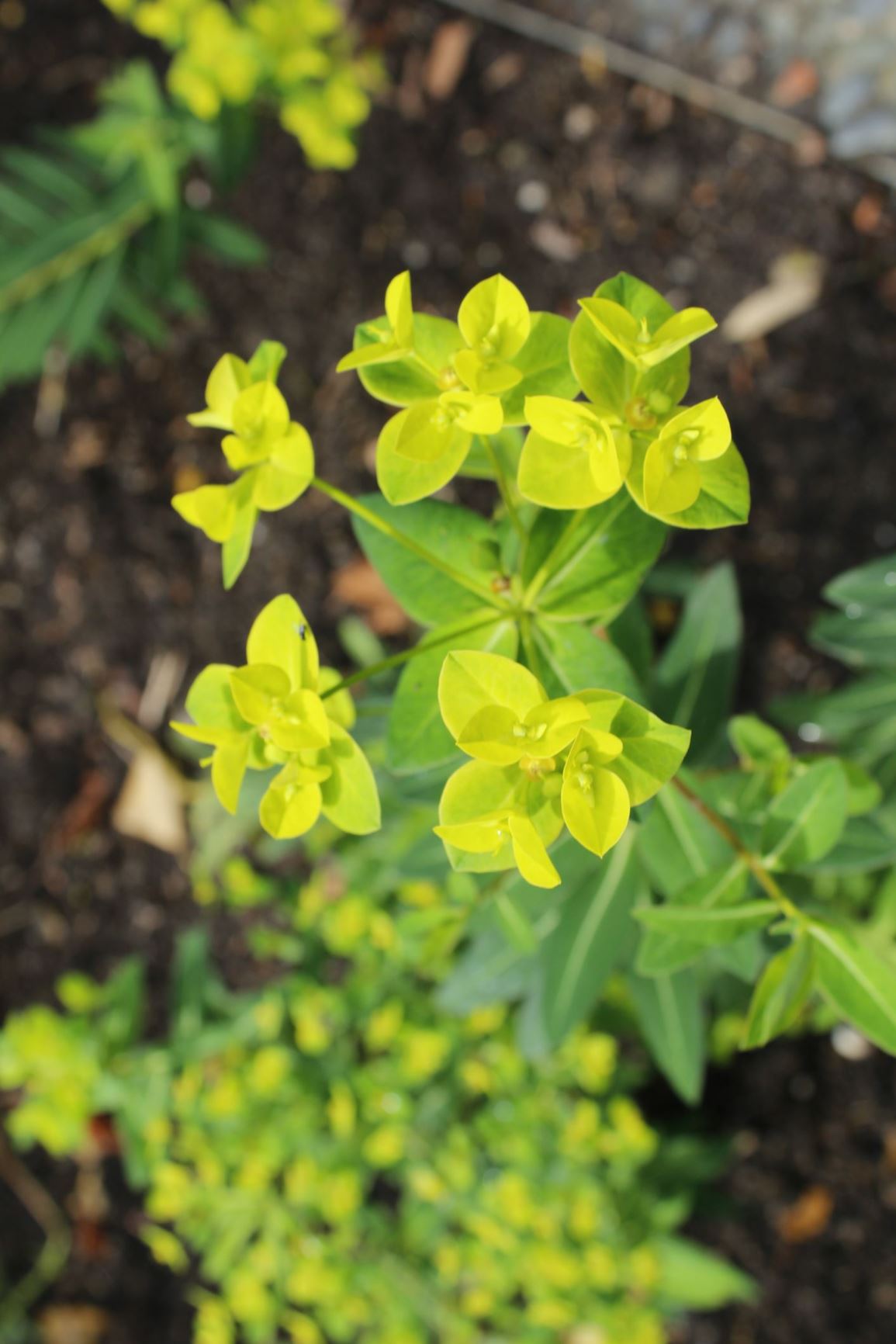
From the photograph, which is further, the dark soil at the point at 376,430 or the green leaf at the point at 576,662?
the dark soil at the point at 376,430

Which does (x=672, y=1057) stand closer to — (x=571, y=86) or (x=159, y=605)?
(x=159, y=605)

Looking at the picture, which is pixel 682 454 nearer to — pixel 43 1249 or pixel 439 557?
pixel 439 557

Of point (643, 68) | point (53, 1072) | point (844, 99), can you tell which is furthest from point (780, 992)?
point (643, 68)

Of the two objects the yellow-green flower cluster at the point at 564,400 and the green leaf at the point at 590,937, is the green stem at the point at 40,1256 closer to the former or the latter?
the green leaf at the point at 590,937

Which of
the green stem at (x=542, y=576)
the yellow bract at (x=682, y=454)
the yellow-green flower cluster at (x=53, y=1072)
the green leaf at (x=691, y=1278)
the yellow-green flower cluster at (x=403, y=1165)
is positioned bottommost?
the green leaf at (x=691, y=1278)

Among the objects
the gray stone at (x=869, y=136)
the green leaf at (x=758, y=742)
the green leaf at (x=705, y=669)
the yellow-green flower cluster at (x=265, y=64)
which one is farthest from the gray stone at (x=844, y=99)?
the green leaf at (x=758, y=742)

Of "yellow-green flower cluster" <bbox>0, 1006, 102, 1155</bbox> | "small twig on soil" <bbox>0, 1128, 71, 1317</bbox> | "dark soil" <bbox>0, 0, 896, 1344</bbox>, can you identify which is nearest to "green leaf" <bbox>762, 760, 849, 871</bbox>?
"dark soil" <bbox>0, 0, 896, 1344</bbox>

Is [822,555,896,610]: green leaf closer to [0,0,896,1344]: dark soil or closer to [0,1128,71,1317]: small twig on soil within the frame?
[0,0,896,1344]: dark soil
